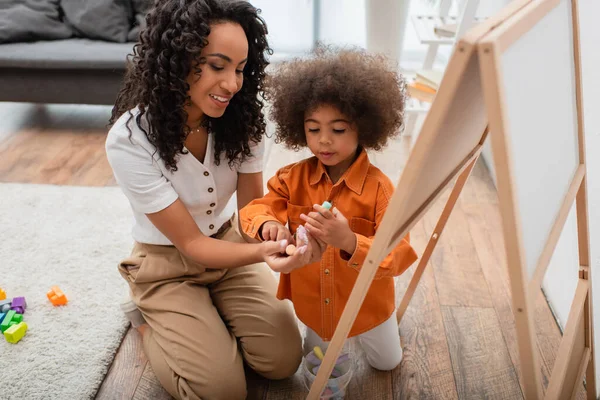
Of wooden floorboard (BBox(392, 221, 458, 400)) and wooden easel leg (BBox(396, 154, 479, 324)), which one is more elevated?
wooden easel leg (BBox(396, 154, 479, 324))

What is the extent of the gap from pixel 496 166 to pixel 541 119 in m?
0.23

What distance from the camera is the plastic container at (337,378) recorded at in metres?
1.33

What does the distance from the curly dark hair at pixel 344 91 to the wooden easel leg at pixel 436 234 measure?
0.71 ft

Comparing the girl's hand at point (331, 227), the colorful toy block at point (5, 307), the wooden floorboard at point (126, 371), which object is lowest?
the wooden floorboard at point (126, 371)

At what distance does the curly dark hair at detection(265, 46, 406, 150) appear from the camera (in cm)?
114

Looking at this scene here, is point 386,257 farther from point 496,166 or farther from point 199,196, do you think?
point 199,196

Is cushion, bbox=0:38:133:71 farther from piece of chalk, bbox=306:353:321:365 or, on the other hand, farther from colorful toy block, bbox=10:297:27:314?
piece of chalk, bbox=306:353:321:365

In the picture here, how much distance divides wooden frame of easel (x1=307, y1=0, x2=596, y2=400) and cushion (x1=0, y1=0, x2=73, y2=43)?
8.41ft

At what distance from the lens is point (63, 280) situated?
69.0 inches

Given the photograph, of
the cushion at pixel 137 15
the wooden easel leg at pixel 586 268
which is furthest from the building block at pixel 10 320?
the cushion at pixel 137 15

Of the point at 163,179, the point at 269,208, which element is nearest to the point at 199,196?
the point at 163,179

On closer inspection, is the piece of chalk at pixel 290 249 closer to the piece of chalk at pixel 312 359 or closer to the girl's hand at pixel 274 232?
the girl's hand at pixel 274 232

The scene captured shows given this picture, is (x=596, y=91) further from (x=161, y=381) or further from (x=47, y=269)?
(x=47, y=269)

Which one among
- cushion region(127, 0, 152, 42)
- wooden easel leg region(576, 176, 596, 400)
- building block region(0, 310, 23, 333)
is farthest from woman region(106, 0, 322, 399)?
cushion region(127, 0, 152, 42)
